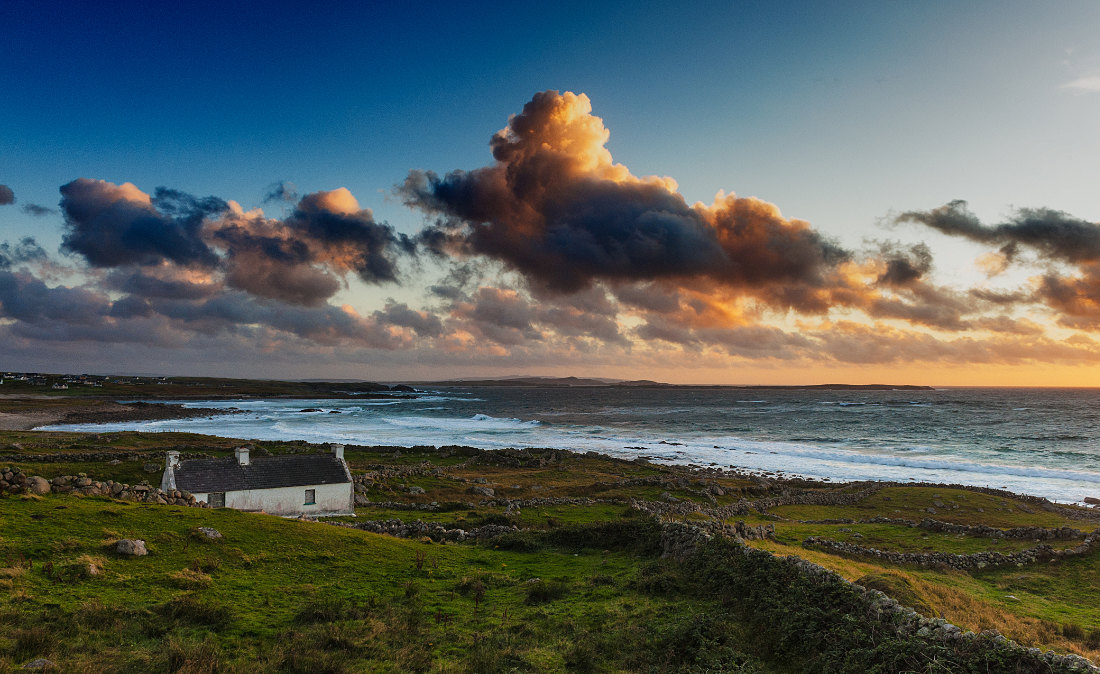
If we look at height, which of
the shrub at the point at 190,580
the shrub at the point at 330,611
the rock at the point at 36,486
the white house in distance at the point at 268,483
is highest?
the rock at the point at 36,486

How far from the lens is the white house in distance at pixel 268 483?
27969 millimetres

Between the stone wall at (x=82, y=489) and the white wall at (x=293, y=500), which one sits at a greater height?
the stone wall at (x=82, y=489)

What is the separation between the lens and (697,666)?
1033 centimetres

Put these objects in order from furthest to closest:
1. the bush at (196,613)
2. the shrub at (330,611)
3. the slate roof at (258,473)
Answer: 1. the slate roof at (258,473)
2. the shrub at (330,611)
3. the bush at (196,613)

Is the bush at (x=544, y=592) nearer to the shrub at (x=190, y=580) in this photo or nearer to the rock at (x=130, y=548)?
the shrub at (x=190, y=580)

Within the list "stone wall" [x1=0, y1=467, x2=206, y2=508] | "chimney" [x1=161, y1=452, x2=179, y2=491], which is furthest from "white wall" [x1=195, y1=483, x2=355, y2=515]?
"stone wall" [x1=0, y1=467, x2=206, y2=508]

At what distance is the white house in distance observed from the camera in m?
28.0

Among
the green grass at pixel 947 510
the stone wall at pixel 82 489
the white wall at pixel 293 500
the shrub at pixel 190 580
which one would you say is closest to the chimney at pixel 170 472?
the stone wall at pixel 82 489

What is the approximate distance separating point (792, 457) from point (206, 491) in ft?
229

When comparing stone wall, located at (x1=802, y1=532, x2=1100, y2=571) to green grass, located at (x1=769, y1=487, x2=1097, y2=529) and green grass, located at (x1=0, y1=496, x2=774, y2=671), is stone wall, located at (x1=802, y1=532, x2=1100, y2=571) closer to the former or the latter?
green grass, located at (x1=769, y1=487, x2=1097, y2=529)

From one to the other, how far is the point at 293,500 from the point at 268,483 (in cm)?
170

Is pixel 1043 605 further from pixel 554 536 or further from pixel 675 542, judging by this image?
pixel 554 536

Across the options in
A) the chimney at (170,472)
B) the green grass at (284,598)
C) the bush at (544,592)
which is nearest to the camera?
the green grass at (284,598)

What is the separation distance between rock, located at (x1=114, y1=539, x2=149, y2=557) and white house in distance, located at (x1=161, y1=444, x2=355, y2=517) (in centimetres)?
1351
